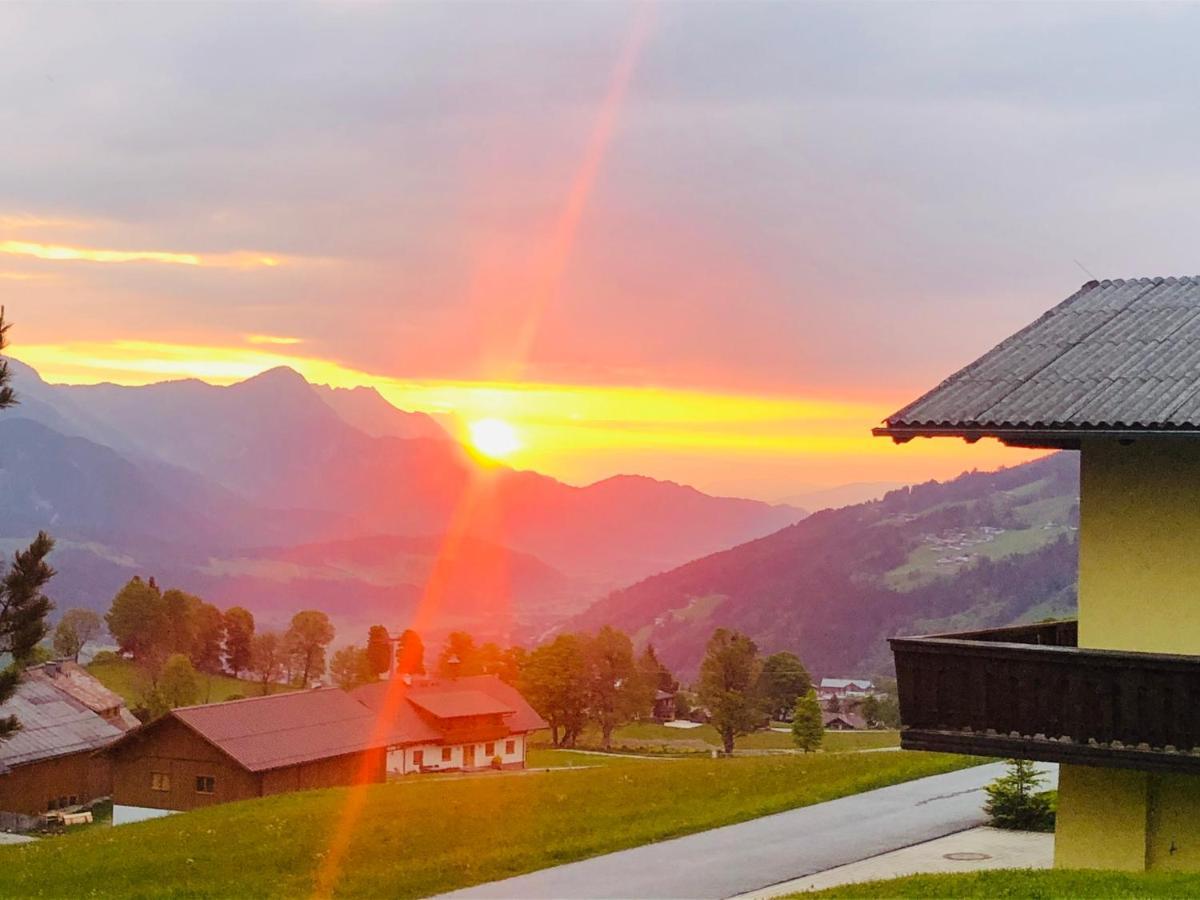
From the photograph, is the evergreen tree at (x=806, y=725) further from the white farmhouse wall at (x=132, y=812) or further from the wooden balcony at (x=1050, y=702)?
the wooden balcony at (x=1050, y=702)

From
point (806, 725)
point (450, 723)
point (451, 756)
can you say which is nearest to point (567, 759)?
point (451, 756)

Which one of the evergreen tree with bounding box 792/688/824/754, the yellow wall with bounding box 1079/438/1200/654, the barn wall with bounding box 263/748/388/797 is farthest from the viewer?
the evergreen tree with bounding box 792/688/824/754

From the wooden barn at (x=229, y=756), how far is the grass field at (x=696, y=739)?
131 feet

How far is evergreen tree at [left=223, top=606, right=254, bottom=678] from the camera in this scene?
148 m

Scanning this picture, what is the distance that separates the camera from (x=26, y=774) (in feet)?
254

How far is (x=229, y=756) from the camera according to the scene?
58.1m

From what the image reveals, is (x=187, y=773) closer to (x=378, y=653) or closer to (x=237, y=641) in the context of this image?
(x=378, y=653)

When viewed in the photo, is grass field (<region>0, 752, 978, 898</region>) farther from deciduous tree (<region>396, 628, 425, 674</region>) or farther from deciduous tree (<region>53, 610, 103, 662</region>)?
deciduous tree (<region>53, 610, 103, 662</region>)

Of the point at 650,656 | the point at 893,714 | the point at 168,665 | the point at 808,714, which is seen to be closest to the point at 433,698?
the point at 808,714

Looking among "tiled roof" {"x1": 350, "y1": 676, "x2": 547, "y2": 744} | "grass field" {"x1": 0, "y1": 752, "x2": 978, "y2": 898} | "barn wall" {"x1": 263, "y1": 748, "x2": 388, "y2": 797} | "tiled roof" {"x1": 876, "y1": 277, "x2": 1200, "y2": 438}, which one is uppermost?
"tiled roof" {"x1": 876, "y1": 277, "x2": 1200, "y2": 438}

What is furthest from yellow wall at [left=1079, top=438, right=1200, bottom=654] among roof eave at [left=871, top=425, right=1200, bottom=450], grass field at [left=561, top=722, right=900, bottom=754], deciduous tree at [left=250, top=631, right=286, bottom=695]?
deciduous tree at [left=250, top=631, right=286, bottom=695]

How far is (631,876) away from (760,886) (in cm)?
209

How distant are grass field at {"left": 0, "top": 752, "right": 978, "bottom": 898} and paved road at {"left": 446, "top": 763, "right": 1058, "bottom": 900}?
662 millimetres

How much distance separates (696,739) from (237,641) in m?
55.1
